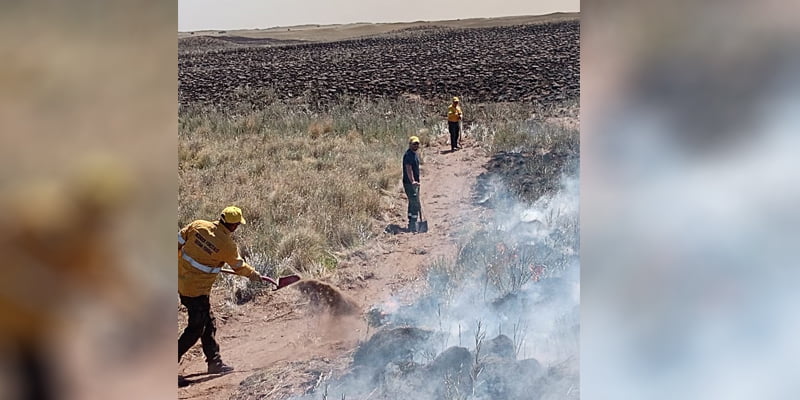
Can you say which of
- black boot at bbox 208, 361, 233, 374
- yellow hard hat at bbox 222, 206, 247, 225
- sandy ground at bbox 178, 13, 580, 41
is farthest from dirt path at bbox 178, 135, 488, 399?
sandy ground at bbox 178, 13, 580, 41

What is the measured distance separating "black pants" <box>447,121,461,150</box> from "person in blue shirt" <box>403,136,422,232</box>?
0.13 metres

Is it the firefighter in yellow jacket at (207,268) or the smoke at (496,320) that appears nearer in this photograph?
the smoke at (496,320)

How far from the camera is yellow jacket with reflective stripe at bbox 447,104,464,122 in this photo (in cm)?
295

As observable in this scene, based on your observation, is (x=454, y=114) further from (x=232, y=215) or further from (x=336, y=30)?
(x=232, y=215)

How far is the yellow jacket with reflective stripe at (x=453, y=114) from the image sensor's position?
295cm

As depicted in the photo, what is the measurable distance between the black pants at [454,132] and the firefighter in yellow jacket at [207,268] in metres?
0.89

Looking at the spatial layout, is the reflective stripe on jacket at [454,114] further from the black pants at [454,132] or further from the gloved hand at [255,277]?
the gloved hand at [255,277]

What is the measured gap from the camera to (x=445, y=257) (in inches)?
114

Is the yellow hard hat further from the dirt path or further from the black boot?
the black boot

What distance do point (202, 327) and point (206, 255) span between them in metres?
0.29

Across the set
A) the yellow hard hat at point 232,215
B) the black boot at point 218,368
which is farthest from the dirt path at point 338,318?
the yellow hard hat at point 232,215

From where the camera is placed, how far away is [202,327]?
3021 millimetres
